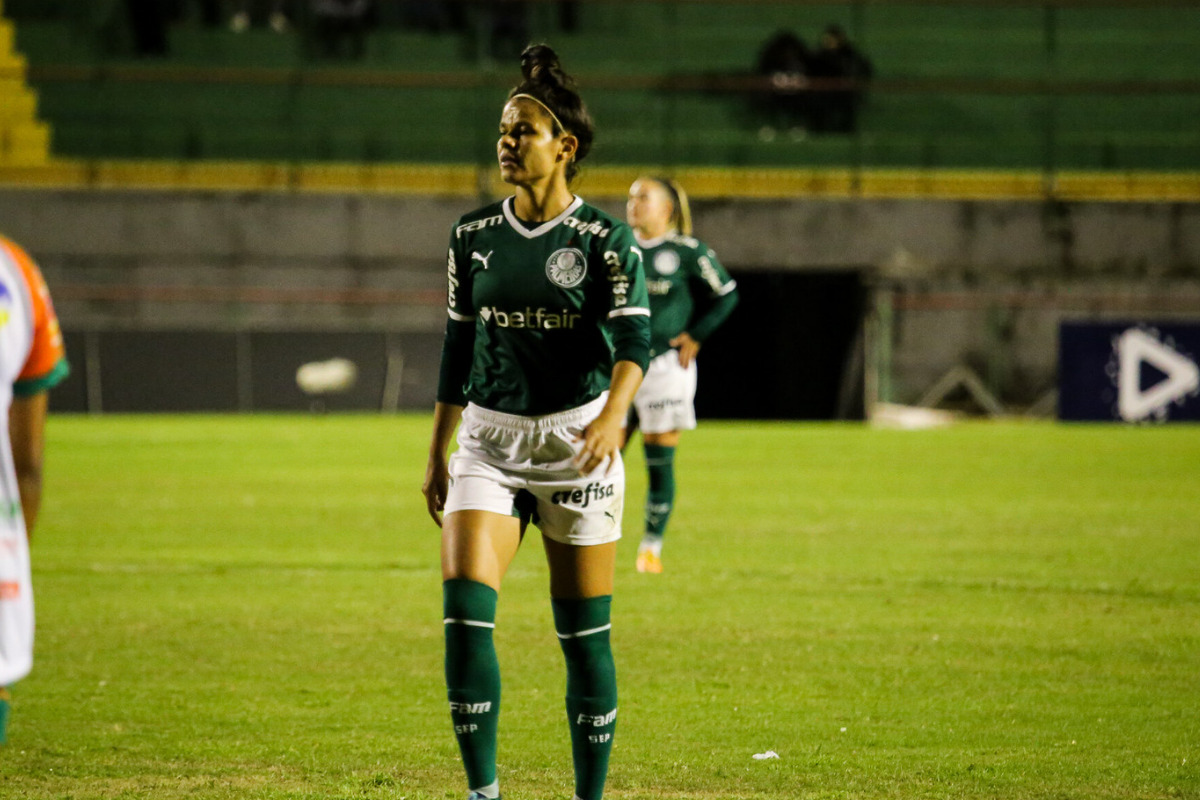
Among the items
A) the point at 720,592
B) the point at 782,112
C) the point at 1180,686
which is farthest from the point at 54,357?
the point at 782,112

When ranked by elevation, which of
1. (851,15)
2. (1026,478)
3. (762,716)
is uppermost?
(851,15)

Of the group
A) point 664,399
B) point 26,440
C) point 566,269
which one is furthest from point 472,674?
point 664,399

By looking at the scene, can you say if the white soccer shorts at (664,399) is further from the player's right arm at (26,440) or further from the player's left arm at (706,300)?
the player's right arm at (26,440)

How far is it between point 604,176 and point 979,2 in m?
8.00

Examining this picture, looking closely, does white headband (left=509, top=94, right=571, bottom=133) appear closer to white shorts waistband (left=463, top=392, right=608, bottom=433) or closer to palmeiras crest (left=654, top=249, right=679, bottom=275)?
white shorts waistband (left=463, top=392, right=608, bottom=433)

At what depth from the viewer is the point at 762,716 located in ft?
20.5

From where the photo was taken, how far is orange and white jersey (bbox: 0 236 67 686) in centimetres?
305

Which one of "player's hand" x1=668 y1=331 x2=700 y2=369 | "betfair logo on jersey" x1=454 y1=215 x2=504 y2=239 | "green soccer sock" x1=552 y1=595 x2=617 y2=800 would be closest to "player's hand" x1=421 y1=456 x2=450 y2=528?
"green soccer sock" x1=552 y1=595 x2=617 y2=800

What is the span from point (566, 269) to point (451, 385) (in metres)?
0.54

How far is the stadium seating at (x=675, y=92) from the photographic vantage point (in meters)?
28.5

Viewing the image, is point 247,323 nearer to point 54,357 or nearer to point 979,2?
point 979,2

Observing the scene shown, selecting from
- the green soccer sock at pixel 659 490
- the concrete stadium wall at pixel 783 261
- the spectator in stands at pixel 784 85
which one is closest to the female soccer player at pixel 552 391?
the green soccer sock at pixel 659 490

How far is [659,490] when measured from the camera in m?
10.4

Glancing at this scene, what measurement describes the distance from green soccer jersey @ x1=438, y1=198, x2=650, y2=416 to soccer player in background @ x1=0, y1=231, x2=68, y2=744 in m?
1.78
